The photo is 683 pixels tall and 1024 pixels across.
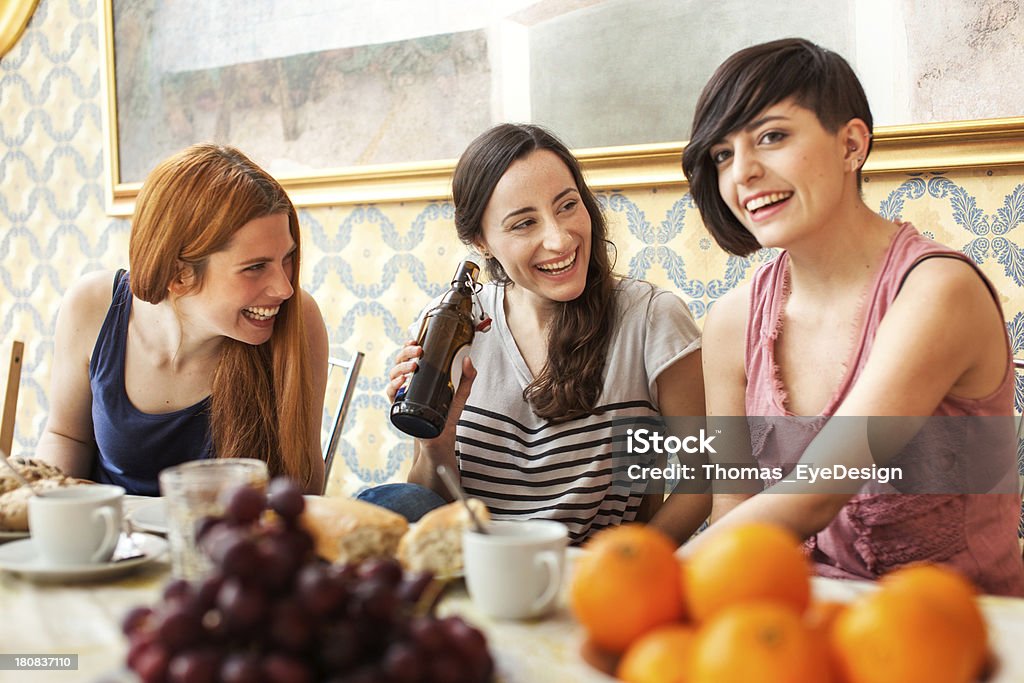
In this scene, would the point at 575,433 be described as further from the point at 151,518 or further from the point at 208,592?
the point at 208,592

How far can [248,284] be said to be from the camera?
4.89 feet

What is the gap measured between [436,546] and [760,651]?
14.5 inches

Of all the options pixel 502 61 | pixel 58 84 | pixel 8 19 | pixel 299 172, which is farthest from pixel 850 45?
pixel 8 19

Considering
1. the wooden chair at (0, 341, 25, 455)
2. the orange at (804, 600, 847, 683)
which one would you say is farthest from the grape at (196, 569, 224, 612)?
the wooden chair at (0, 341, 25, 455)

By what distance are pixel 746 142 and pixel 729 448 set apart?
45 cm

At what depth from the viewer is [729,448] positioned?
4.44ft

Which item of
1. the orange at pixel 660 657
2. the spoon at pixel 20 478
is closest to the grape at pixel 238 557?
the orange at pixel 660 657

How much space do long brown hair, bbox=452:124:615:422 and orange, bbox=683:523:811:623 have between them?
91 cm

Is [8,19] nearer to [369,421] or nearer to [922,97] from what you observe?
[369,421]

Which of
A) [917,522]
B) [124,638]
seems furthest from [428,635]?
[917,522]

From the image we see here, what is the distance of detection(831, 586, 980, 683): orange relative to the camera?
0.48 meters

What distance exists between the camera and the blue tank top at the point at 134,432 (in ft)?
5.00

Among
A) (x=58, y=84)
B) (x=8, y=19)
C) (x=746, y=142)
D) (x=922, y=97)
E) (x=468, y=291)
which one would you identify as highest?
(x=8, y=19)

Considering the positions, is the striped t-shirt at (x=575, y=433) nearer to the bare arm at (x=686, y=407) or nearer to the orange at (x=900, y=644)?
the bare arm at (x=686, y=407)
